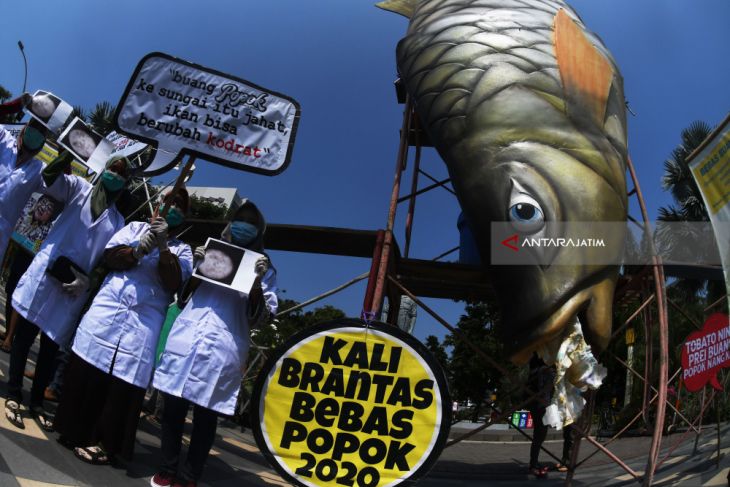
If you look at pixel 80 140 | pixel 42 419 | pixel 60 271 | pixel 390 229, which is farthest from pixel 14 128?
pixel 390 229

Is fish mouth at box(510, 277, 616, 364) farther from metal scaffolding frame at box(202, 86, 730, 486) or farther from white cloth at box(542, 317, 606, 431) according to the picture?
metal scaffolding frame at box(202, 86, 730, 486)

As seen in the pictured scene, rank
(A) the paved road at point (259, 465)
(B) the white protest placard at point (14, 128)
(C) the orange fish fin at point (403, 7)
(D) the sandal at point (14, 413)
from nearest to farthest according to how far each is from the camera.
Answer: (A) the paved road at point (259, 465) < (D) the sandal at point (14, 413) < (B) the white protest placard at point (14, 128) < (C) the orange fish fin at point (403, 7)

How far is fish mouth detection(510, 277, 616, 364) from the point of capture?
3.46 metres

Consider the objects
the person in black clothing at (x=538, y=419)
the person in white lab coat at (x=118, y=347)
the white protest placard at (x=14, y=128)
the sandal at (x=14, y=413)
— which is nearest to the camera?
the sandal at (x=14, y=413)

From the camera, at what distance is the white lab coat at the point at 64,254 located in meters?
3.28

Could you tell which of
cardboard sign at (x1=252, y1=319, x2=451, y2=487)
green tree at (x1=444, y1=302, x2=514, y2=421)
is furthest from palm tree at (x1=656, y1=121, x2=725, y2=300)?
cardboard sign at (x1=252, y1=319, x2=451, y2=487)

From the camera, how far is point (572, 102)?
432cm

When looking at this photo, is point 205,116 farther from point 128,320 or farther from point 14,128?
point 14,128

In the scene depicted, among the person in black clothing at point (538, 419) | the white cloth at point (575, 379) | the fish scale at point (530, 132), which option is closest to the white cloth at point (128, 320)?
the fish scale at point (530, 132)

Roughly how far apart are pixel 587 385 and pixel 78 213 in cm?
326

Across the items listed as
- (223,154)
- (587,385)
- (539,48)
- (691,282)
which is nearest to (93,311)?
(223,154)

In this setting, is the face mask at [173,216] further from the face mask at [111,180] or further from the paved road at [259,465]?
the paved road at [259,465]

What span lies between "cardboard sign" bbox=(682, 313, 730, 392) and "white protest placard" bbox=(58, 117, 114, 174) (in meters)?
5.96

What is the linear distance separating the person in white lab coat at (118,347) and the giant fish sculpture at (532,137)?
86.9 inches
